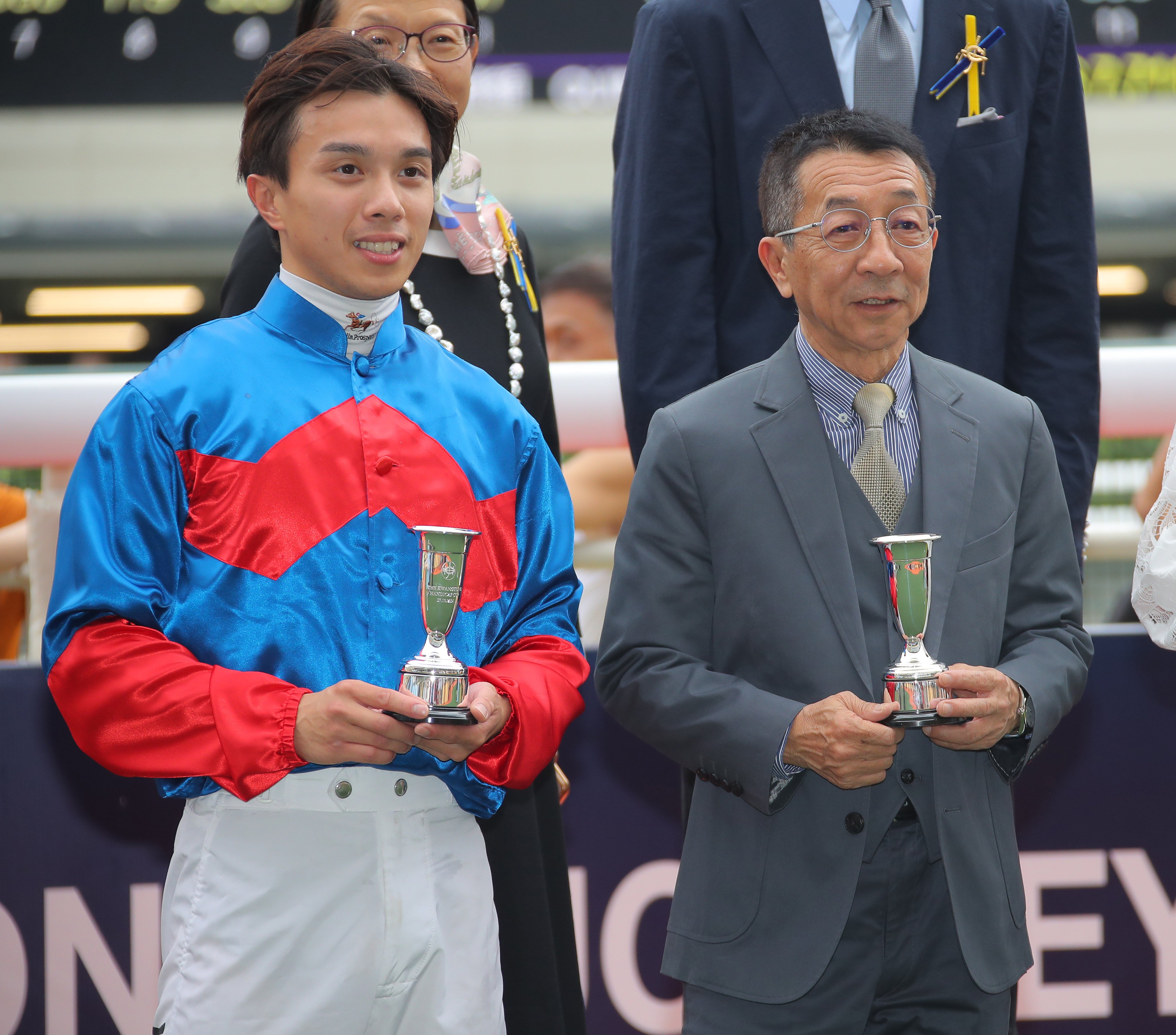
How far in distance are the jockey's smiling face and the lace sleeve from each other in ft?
4.08

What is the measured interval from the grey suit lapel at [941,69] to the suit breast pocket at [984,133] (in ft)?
0.04

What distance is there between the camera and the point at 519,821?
216cm

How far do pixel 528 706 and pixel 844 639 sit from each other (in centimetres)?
47

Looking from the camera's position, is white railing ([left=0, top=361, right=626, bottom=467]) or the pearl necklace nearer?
the pearl necklace

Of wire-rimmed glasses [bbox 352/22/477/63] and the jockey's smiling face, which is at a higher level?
wire-rimmed glasses [bbox 352/22/477/63]

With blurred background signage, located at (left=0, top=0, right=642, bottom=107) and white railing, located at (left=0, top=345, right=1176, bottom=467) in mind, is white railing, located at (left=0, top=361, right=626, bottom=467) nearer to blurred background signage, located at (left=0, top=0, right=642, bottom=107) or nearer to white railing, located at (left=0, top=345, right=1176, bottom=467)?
white railing, located at (left=0, top=345, right=1176, bottom=467)

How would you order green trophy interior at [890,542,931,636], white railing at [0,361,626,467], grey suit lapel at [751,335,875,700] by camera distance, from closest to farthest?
green trophy interior at [890,542,931,636], grey suit lapel at [751,335,875,700], white railing at [0,361,626,467]

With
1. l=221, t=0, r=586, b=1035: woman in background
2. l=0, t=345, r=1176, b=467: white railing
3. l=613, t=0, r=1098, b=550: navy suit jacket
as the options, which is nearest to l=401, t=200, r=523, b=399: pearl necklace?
l=221, t=0, r=586, b=1035: woman in background

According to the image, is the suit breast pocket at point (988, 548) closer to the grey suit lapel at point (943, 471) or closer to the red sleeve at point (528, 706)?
the grey suit lapel at point (943, 471)

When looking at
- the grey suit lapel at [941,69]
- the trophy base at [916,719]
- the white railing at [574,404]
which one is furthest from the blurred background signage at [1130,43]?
the trophy base at [916,719]

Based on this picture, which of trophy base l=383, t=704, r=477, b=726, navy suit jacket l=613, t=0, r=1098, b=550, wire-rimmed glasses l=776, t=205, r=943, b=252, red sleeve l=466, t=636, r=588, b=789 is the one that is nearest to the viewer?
trophy base l=383, t=704, r=477, b=726

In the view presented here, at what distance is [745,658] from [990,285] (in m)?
0.90

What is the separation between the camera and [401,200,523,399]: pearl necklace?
232 centimetres

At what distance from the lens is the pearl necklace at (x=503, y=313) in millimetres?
2318
